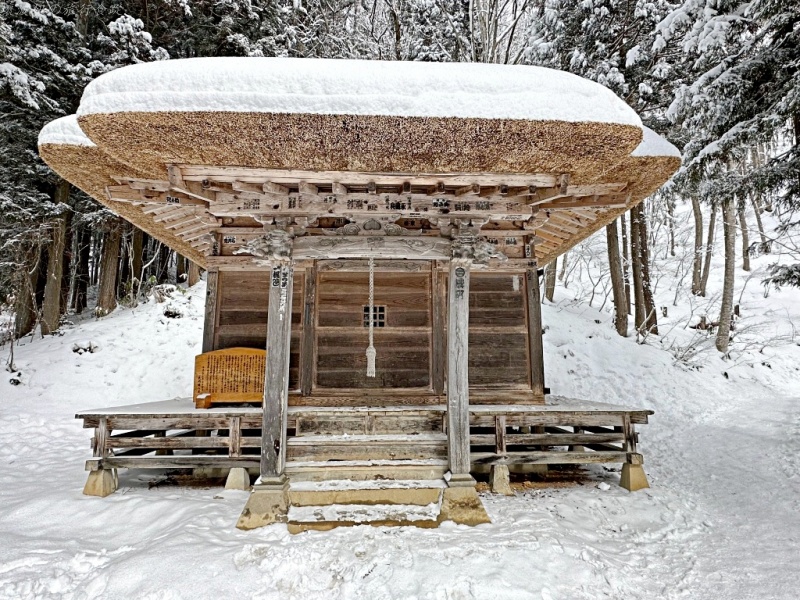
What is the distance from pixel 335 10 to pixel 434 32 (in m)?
3.44

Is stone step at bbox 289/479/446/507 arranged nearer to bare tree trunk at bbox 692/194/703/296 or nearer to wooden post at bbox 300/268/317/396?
wooden post at bbox 300/268/317/396

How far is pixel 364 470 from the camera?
4941mm

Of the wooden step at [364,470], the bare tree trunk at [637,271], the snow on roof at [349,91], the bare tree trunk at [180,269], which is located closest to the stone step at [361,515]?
the wooden step at [364,470]

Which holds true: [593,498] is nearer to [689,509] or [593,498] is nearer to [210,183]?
[689,509]

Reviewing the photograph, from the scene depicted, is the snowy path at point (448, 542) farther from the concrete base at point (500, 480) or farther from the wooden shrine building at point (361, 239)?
the wooden shrine building at point (361, 239)

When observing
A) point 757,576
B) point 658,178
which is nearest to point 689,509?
point 757,576

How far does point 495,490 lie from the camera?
577 cm

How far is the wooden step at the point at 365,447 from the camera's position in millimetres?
5070

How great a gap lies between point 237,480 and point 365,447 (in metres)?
1.90

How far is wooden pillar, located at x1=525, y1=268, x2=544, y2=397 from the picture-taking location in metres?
7.15

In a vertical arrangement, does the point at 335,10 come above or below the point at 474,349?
above

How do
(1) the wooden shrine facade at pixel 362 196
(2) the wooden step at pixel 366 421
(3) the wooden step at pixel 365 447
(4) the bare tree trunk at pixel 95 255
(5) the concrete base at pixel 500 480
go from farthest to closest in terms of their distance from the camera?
(4) the bare tree trunk at pixel 95 255
(5) the concrete base at pixel 500 480
(2) the wooden step at pixel 366 421
(3) the wooden step at pixel 365 447
(1) the wooden shrine facade at pixel 362 196

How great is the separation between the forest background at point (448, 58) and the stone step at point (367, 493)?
6.55 m

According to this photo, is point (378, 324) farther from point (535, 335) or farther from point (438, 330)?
point (535, 335)
